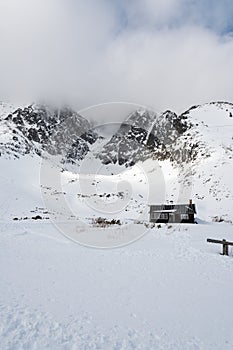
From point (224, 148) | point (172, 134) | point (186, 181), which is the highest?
point (172, 134)

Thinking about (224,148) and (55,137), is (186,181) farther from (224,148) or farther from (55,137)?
(55,137)

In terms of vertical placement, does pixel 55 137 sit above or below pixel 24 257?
above

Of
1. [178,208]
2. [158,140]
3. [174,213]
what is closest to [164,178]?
[174,213]

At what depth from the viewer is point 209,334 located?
5430 mm

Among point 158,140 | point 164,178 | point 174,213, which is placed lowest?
point 174,213

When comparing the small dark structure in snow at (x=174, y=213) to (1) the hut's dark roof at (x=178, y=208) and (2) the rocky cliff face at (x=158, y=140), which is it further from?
(2) the rocky cliff face at (x=158, y=140)

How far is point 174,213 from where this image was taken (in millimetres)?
34438

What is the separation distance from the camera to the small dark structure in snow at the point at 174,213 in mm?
32500

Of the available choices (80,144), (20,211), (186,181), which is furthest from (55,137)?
(20,211)

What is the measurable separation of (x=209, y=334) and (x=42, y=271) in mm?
5647

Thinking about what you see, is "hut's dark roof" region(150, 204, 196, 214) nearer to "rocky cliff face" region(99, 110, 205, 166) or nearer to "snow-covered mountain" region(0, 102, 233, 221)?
"snow-covered mountain" region(0, 102, 233, 221)

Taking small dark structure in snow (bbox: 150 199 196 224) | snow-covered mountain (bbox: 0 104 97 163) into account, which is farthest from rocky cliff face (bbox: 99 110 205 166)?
small dark structure in snow (bbox: 150 199 196 224)

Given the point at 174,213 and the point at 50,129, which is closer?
the point at 174,213

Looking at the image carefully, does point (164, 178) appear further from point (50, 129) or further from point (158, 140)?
point (50, 129)
